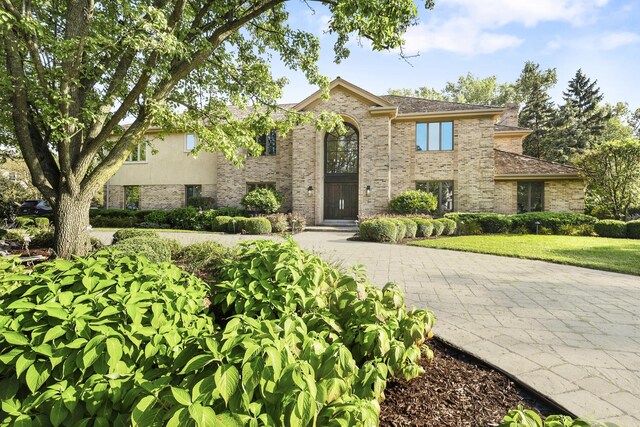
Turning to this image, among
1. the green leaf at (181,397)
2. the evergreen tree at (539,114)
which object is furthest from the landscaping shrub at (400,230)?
the evergreen tree at (539,114)

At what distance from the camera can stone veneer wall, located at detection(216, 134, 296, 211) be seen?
20.0 metres

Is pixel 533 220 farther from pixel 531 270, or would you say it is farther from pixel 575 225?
pixel 531 270

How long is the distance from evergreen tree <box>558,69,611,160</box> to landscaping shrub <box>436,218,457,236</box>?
20583 mm

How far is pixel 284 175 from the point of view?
20094 mm

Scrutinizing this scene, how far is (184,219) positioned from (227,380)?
1888 cm

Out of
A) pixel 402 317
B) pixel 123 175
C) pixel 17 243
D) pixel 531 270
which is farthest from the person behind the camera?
pixel 123 175

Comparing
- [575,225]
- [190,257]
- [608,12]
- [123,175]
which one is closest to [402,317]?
[190,257]

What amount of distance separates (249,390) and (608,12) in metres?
9.78

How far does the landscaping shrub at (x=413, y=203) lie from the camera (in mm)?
17094

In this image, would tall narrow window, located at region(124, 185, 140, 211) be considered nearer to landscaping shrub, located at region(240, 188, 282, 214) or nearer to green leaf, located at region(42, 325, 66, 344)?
landscaping shrub, located at region(240, 188, 282, 214)

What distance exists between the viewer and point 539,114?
31.0m

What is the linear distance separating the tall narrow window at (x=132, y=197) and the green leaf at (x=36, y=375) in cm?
2386

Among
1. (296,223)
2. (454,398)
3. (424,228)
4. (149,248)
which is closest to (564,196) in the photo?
(424,228)

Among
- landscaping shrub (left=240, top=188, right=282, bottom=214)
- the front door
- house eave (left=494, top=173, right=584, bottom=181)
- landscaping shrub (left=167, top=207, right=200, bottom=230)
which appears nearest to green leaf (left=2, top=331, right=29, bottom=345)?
landscaping shrub (left=240, top=188, right=282, bottom=214)
